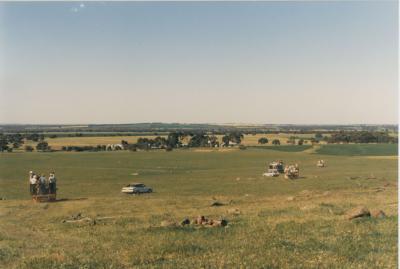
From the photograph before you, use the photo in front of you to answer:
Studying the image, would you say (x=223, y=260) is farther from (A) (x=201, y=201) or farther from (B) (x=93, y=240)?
(A) (x=201, y=201)

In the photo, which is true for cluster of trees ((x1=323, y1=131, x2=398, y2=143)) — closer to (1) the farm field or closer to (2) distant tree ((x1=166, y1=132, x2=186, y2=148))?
(2) distant tree ((x1=166, y1=132, x2=186, y2=148))

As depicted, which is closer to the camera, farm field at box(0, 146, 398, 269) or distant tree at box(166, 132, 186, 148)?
farm field at box(0, 146, 398, 269)

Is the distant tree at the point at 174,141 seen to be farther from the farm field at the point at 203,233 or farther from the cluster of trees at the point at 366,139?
the farm field at the point at 203,233

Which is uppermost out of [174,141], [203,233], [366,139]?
[203,233]

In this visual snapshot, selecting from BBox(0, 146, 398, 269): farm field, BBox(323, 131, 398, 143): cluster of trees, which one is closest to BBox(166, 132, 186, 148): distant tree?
Answer: BBox(323, 131, 398, 143): cluster of trees

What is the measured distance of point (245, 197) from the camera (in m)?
41.3

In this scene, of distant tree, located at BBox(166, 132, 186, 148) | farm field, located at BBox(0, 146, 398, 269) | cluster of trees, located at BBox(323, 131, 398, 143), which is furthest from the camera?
distant tree, located at BBox(166, 132, 186, 148)

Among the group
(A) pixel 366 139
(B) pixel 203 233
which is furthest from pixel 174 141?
(B) pixel 203 233

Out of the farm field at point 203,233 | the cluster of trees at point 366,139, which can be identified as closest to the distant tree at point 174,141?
the cluster of trees at point 366,139

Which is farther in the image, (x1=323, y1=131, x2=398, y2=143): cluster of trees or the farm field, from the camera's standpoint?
(x1=323, y1=131, x2=398, y2=143): cluster of trees

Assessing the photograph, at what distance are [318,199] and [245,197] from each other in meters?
6.31

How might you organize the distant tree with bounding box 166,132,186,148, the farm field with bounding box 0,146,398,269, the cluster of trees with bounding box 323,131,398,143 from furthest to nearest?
the distant tree with bounding box 166,132,186,148, the cluster of trees with bounding box 323,131,398,143, the farm field with bounding box 0,146,398,269

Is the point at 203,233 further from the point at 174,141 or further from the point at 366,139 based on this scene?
the point at 366,139

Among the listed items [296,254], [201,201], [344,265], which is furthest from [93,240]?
[201,201]
